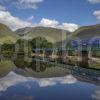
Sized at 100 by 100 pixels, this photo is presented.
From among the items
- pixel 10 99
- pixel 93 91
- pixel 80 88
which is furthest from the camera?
pixel 80 88

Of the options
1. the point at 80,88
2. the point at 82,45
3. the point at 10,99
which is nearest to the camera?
the point at 10,99

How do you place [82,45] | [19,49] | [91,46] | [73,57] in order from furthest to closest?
[19,49], [73,57], [82,45], [91,46]

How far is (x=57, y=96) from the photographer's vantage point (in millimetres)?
23625

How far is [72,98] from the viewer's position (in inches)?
893

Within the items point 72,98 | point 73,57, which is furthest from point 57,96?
point 73,57

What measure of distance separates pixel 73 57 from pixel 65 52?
4676mm

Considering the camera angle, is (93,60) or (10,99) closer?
(10,99)

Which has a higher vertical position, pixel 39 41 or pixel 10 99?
pixel 39 41

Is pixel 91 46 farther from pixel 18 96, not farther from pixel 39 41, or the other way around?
pixel 39 41

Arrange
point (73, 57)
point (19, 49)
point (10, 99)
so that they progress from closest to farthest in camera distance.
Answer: point (10, 99), point (73, 57), point (19, 49)

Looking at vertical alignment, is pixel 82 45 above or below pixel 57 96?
above

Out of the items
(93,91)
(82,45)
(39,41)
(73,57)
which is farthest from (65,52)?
(93,91)

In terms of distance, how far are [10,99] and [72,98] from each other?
16.2 feet

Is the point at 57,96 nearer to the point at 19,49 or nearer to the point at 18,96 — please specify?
the point at 18,96
